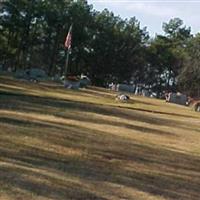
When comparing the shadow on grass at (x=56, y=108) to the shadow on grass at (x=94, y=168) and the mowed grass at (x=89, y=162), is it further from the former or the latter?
the shadow on grass at (x=94, y=168)

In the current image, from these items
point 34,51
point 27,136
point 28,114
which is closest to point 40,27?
point 34,51

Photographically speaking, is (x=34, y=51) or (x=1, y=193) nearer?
(x=1, y=193)

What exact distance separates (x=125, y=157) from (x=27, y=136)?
1.96 meters

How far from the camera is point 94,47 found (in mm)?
90938

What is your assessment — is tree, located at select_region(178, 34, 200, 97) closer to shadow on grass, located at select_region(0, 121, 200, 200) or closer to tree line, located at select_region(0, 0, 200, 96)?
tree line, located at select_region(0, 0, 200, 96)

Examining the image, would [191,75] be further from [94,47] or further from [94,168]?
[94,168]

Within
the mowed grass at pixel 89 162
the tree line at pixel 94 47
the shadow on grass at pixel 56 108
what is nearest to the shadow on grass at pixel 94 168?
the mowed grass at pixel 89 162

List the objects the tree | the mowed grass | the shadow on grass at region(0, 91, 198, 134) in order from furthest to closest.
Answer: the tree < the shadow on grass at region(0, 91, 198, 134) < the mowed grass

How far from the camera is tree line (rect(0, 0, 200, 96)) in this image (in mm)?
85375

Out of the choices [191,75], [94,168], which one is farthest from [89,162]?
[191,75]

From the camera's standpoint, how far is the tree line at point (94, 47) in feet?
280

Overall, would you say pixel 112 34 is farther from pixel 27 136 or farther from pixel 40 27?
pixel 27 136

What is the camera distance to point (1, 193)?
7.10 m

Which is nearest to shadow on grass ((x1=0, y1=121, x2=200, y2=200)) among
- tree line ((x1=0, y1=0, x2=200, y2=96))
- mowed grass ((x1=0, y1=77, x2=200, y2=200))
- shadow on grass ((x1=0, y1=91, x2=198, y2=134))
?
mowed grass ((x1=0, y1=77, x2=200, y2=200))
